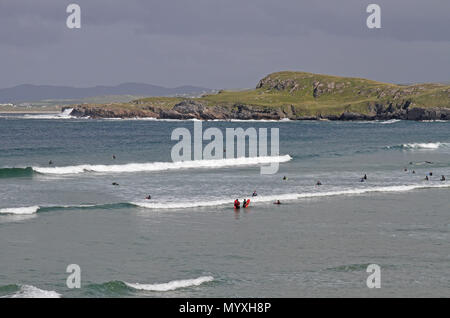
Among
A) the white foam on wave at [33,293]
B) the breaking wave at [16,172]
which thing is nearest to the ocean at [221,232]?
the white foam on wave at [33,293]

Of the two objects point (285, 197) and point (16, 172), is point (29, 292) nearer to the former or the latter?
point (285, 197)

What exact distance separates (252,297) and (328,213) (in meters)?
18.2

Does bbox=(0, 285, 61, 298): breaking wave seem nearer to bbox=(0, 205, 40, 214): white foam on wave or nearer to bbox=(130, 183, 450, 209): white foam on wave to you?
bbox=(0, 205, 40, 214): white foam on wave

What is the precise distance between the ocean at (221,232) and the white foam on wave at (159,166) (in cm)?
32

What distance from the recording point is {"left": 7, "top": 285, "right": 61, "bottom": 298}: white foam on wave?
22625mm

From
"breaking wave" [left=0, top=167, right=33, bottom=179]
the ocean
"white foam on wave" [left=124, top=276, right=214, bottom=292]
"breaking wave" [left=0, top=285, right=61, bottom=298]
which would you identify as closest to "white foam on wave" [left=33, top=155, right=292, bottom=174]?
the ocean

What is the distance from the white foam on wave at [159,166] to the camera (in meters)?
64.6

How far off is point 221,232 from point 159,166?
36425 millimetres

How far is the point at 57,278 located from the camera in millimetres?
25141

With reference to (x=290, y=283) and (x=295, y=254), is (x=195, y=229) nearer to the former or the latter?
(x=295, y=254)

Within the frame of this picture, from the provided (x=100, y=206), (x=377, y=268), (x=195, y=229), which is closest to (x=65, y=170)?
(x=100, y=206)

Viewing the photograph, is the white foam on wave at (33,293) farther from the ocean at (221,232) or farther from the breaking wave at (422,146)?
the breaking wave at (422,146)

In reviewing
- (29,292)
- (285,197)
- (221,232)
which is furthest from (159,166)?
(29,292)

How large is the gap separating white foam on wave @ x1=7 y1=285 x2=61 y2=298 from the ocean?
43mm
